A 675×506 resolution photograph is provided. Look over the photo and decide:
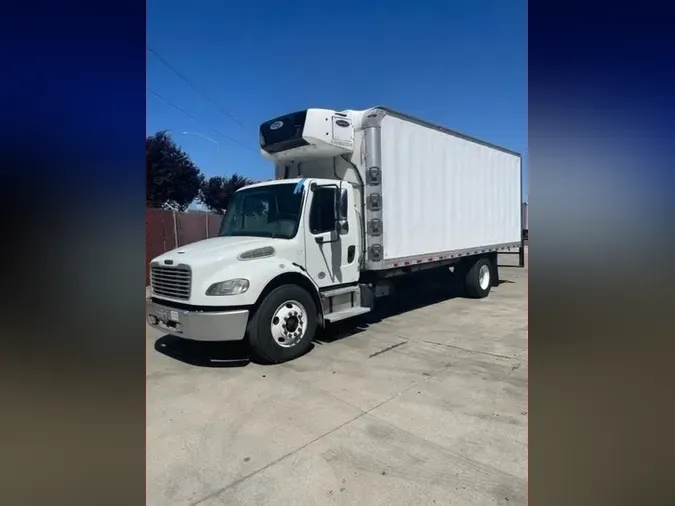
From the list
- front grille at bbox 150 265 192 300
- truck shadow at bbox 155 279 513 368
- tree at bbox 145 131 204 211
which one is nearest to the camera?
front grille at bbox 150 265 192 300

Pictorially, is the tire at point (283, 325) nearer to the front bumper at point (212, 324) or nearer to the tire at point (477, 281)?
the front bumper at point (212, 324)

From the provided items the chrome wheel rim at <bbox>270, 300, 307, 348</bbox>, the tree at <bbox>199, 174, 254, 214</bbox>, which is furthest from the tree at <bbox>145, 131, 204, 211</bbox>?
the chrome wheel rim at <bbox>270, 300, 307, 348</bbox>

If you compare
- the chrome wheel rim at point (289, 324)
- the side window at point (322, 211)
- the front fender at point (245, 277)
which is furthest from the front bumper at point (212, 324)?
the side window at point (322, 211)

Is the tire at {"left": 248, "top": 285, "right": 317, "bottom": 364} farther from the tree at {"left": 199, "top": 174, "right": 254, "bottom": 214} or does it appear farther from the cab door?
the tree at {"left": 199, "top": 174, "right": 254, "bottom": 214}

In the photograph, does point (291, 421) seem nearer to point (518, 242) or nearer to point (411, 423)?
point (411, 423)

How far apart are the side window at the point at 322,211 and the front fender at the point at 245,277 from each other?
1.10 metres

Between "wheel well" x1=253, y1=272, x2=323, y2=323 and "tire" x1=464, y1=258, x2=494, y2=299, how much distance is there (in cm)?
560

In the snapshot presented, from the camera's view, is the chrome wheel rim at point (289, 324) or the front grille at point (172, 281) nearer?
the front grille at point (172, 281)

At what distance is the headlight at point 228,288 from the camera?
486cm

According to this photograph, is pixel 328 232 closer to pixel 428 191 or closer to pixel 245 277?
pixel 245 277

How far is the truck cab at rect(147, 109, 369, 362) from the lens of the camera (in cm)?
490

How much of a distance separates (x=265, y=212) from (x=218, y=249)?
4.01ft
